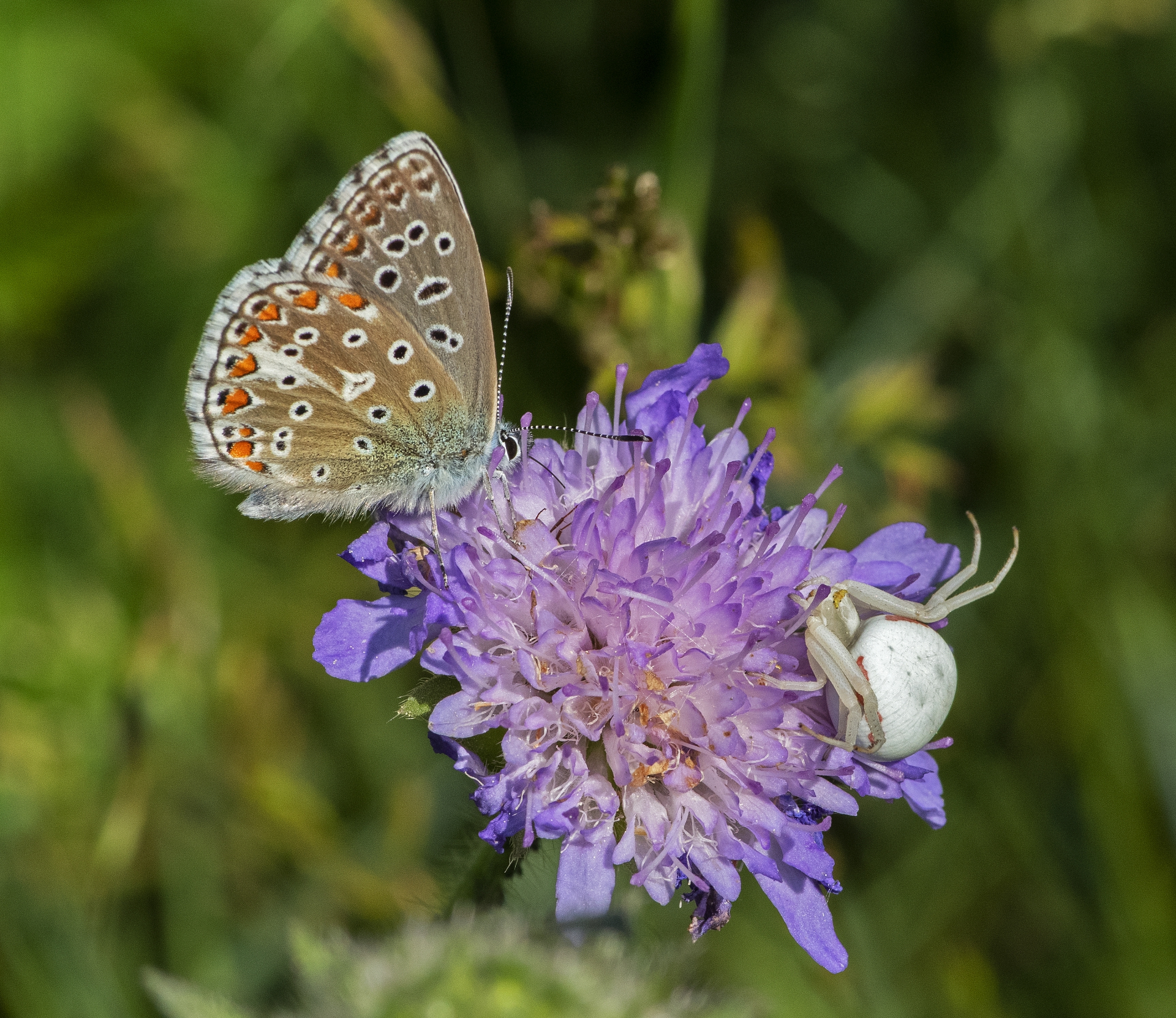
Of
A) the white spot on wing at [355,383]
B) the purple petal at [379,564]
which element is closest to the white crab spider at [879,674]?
the purple petal at [379,564]

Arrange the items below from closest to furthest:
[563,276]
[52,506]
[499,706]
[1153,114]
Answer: [499,706] → [563,276] → [52,506] → [1153,114]

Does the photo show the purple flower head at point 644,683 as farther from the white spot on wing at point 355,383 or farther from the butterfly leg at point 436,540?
the white spot on wing at point 355,383

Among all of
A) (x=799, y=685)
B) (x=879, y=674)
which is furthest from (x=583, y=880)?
(x=879, y=674)

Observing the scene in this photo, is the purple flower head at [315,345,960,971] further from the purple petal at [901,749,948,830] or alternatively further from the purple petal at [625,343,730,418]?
the purple petal at [625,343,730,418]

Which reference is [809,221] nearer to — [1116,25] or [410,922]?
[1116,25]

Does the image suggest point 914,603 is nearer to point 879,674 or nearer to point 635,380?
point 879,674

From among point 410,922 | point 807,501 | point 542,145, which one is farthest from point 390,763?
point 542,145
